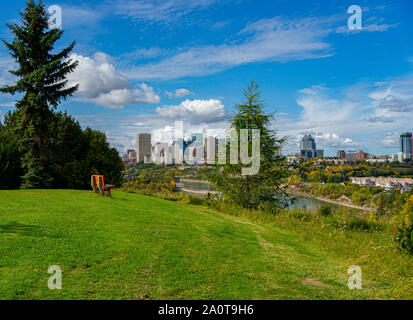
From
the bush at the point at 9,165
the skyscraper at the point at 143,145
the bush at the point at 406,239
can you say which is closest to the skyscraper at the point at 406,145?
the skyscraper at the point at 143,145

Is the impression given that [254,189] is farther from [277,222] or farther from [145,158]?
[145,158]

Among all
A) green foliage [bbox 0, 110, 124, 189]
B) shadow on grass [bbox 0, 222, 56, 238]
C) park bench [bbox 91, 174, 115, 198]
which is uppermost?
green foliage [bbox 0, 110, 124, 189]

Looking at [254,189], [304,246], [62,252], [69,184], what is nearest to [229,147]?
[254,189]

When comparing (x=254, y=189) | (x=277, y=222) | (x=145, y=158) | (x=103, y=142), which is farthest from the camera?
(x=145, y=158)

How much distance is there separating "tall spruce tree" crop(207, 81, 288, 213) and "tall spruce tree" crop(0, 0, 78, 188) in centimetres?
1008

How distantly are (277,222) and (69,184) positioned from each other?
12967mm

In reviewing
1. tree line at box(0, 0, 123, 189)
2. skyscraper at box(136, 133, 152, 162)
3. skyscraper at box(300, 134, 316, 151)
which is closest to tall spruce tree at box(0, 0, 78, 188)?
tree line at box(0, 0, 123, 189)

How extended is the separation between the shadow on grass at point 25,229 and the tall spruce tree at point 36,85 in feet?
35.6

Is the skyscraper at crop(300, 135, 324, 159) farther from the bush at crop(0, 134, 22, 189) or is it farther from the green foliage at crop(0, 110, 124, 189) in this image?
the bush at crop(0, 134, 22, 189)

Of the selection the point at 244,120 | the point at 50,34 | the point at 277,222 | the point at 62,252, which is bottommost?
the point at 277,222

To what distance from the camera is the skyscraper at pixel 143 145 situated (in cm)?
4376

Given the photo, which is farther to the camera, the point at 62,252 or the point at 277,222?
the point at 277,222

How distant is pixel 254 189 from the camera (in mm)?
14508

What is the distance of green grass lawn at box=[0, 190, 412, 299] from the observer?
13.0ft
